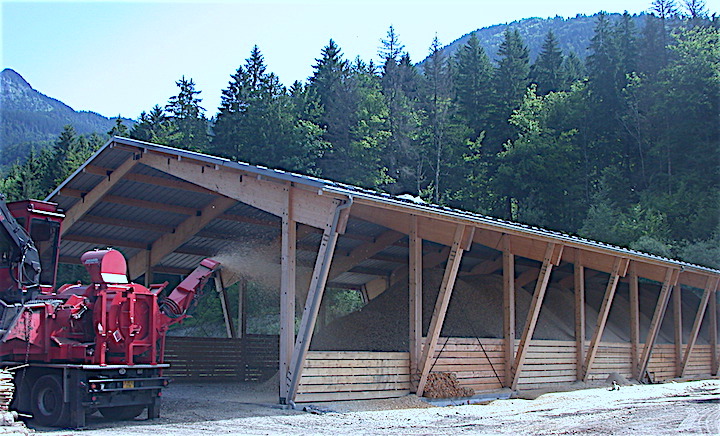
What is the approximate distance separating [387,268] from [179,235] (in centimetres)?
765

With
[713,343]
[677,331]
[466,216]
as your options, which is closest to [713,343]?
[713,343]

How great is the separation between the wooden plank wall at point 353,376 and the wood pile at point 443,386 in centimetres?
47

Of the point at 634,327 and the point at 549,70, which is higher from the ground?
the point at 549,70

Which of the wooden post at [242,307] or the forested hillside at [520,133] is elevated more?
the forested hillside at [520,133]

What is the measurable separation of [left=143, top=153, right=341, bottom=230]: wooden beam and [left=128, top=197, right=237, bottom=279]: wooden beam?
2325 mm

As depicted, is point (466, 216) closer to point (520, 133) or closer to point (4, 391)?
point (4, 391)

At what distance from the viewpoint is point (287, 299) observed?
1361 cm

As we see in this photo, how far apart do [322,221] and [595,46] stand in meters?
54.9

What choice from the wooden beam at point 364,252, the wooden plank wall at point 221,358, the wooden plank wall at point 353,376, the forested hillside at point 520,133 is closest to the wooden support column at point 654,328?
the wooden beam at point 364,252

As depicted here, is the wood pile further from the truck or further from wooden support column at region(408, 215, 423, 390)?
the truck

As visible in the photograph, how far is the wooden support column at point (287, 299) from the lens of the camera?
13500 mm

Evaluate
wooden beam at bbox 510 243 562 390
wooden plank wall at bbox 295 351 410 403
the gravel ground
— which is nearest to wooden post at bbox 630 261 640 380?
wooden beam at bbox 510 243 562 390

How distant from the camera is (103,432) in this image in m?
10.1

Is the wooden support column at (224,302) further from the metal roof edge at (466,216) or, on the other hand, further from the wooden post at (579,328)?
the wooden post at (579,328)
